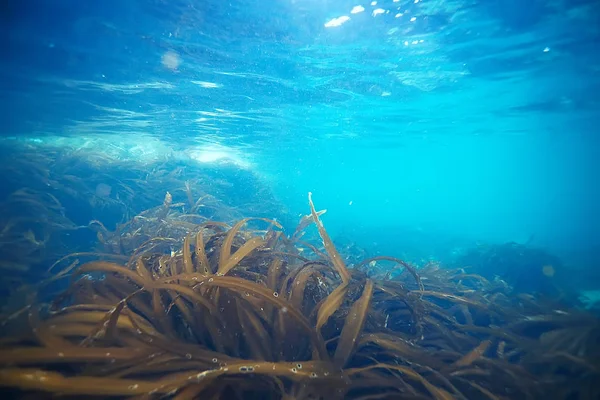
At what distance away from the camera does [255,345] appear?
6.99ft

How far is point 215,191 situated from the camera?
14555 millimetres

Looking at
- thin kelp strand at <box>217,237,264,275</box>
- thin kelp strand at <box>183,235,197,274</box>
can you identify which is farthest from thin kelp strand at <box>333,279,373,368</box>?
thin kelp strand at <box>183,235,197,274</box>

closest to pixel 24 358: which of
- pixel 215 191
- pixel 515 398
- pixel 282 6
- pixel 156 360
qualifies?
pixel 156 360

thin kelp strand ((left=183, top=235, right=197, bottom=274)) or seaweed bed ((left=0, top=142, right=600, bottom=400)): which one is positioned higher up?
thin kelp strand ((left=183, top=235, right=197, bottom=274))

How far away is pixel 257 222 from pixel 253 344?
1251 centimetres

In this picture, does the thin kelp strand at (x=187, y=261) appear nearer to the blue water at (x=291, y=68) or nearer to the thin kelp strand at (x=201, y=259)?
the thin kelp strand at (x=201, y=259)

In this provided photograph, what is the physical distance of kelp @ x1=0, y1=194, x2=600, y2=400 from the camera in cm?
180

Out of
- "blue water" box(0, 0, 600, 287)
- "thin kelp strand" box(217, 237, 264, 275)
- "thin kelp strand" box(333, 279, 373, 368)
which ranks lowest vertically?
"thin kelp strand" box(333, 279, 373, 368)

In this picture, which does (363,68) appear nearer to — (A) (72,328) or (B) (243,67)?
(B) (243,67)

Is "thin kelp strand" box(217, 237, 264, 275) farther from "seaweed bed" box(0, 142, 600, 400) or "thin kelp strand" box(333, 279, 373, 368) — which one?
"thin kelp strand" box(333, 279, 373, 368)

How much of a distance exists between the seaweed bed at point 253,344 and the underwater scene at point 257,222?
0.05 feet

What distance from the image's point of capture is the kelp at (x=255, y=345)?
1.80 m

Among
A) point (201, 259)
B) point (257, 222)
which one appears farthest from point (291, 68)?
point (201, 259)

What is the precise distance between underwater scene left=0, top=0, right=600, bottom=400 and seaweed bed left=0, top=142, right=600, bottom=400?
2 cm
